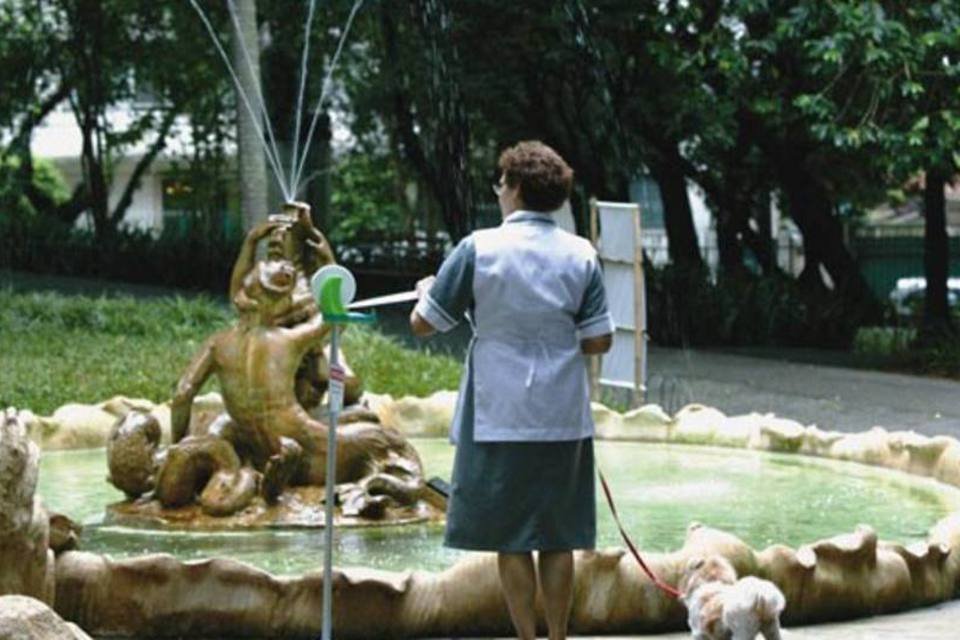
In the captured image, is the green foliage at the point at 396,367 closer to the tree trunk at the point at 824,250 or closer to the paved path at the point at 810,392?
the paved path at the point at 810,392

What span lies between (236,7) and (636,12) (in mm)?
5572

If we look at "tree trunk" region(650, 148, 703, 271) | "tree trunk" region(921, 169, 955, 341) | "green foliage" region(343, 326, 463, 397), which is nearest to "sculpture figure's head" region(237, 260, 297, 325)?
"green foliage" region(343, 326, 463, 397)

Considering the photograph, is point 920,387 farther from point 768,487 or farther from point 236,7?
point 768,487

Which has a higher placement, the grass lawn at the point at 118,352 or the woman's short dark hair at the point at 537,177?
the woman's short dark hair at the point at 537,177

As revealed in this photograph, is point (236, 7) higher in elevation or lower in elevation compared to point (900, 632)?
higher

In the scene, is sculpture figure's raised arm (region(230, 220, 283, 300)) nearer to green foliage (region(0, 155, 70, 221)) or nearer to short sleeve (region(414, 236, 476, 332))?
short sleeve (region(414, 236, 476, 332))

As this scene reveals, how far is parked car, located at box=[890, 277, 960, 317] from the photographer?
99.6 ft

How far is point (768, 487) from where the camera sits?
12266 mm

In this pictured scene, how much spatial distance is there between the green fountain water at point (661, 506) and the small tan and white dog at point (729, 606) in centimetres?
232

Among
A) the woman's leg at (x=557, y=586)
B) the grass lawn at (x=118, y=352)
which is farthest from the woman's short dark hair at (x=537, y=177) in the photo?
the grass lawn at (x=118, y=352)

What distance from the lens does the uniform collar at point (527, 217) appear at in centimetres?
753

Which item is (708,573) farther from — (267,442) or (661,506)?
(661,506)

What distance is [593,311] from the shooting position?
24.7ft

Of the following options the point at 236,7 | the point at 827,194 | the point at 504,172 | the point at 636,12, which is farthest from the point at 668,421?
the point at 827,194
